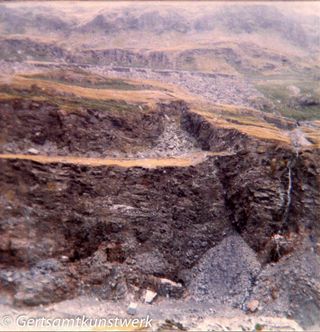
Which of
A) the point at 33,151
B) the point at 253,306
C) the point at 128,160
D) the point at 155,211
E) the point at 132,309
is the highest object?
the point at 33,151

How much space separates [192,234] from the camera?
1713 inches

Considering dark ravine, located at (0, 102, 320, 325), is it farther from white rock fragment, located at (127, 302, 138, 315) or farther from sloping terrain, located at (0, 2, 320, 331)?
white rock fragment, located at (127, 302, 138, 315)

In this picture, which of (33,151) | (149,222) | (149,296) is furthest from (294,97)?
(149,296)

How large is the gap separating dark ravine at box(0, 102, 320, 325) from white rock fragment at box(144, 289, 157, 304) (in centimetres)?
86

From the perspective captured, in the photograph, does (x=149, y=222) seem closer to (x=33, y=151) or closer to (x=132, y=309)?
(x=132, y=309)

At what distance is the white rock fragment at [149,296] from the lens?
37.2m

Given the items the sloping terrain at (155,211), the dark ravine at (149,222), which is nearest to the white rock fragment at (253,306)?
Result: the sloping terrain at (155,211)

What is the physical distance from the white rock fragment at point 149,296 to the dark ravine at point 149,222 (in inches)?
34.0

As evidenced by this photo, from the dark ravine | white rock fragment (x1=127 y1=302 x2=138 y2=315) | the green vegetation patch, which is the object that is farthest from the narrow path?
the green vegetation patch

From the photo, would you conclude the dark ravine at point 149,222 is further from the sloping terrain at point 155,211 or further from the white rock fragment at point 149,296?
the white rock fragment at point 149,296

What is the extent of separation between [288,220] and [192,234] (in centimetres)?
1194

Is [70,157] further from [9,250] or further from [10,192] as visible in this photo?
[9,250]

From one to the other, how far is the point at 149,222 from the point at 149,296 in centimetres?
845

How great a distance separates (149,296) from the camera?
123 feet
